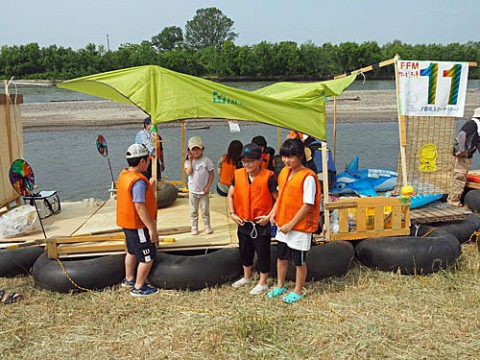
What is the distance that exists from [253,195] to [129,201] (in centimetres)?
134

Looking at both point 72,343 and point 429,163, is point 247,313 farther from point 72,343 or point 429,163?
point 429,163

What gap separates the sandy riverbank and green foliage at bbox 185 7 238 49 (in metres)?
104

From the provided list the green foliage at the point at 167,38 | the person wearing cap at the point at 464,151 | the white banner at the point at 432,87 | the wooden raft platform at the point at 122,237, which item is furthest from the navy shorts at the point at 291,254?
the green foliage at the point at 167,38

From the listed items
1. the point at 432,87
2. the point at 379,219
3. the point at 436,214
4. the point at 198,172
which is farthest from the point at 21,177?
the point at 436,214

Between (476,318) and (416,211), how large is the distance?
2544 mm

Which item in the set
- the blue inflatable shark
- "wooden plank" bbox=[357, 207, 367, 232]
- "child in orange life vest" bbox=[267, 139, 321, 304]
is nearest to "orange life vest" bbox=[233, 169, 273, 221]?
"child in orange life vest" bbox=[267, 139, 321, 304]

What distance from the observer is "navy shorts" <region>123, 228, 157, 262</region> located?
4.78 meters

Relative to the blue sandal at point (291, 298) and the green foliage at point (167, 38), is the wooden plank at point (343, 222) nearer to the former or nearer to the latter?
the blue sandal at point (291, 298)

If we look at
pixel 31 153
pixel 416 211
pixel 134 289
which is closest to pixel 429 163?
pixel 416 211

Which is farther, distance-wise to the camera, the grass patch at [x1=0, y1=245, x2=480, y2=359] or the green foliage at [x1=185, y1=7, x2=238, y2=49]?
the green foliage at [x1=185, y1=7, x2=238, y2=49]

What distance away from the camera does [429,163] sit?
20.9 feet

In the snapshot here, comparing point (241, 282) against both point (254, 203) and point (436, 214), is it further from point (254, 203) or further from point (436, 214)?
point (436, 214)

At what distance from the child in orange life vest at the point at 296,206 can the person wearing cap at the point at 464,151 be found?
150 inches

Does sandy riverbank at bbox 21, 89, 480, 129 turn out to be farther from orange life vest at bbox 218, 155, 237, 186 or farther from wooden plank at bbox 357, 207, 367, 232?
wooden plank at bbox 357, 207, 367, 232
